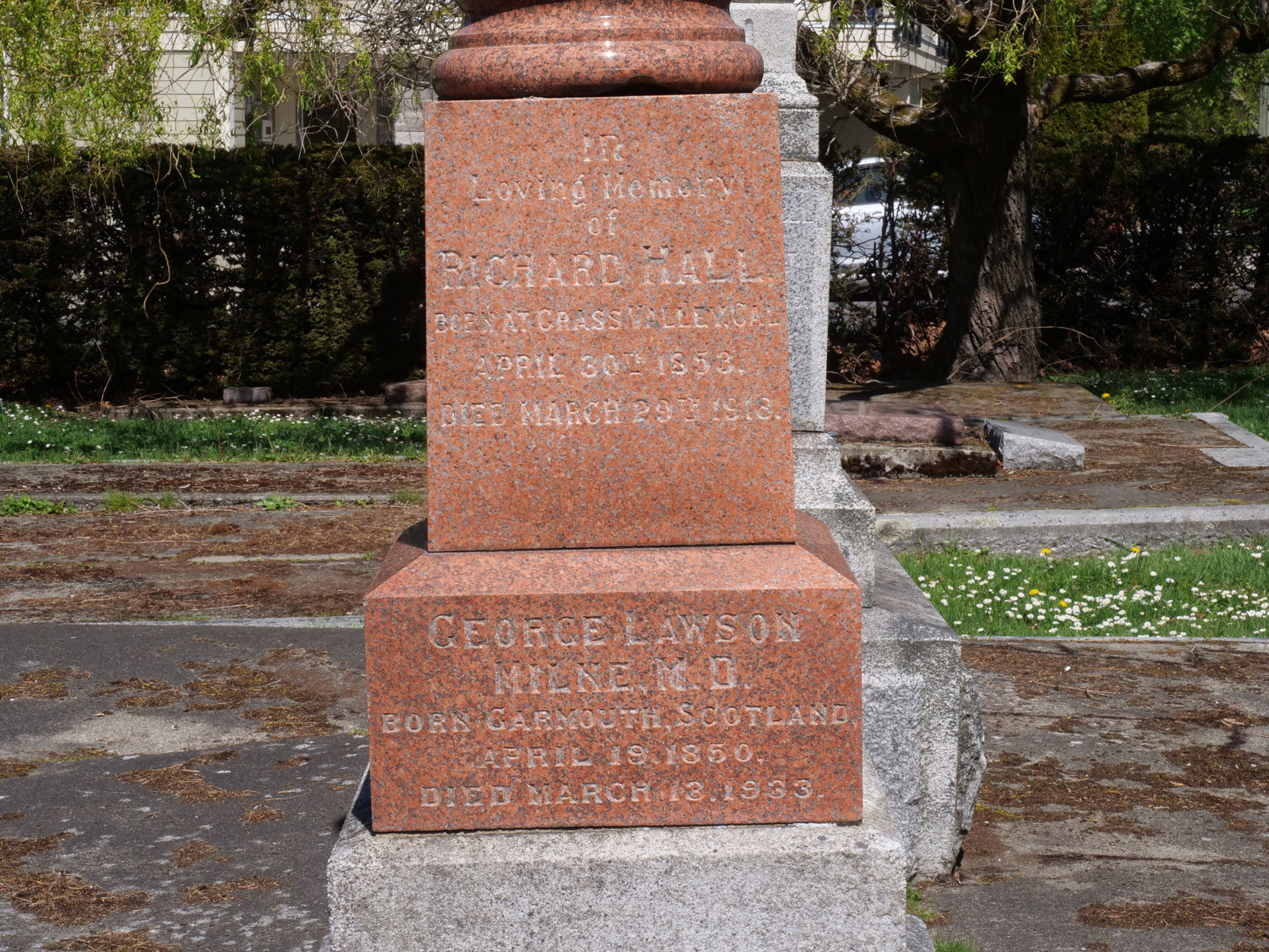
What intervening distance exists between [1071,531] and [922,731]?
3.98 m

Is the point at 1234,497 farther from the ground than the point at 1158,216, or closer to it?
closer to it

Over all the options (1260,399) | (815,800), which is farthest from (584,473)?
(1260,399)

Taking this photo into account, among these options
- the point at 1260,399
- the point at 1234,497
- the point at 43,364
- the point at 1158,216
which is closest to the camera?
the point at 1234,497

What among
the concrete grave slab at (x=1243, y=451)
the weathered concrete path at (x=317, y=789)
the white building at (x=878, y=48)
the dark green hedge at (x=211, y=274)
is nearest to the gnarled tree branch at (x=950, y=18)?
the white building at (x=878, y=48)

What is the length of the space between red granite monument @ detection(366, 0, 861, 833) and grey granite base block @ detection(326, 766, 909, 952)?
0.41ft

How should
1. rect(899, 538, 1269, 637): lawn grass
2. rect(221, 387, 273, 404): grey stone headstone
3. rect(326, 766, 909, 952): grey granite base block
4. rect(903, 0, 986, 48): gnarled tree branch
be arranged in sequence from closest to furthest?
rect(326, 766, 909, 952): grey granite base block, rect(899, 538, 1269, 637): lawn grass, rect(903, 0, 986, 48): gnarled tree branch, rect(221, 387, 273, 404): grey stone headstone

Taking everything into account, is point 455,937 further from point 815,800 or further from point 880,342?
point 880,342

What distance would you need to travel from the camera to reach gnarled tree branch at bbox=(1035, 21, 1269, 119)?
504 inches

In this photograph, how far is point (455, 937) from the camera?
265 centimetres

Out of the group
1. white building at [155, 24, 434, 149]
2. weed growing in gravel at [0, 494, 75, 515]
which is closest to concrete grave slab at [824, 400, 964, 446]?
weed growing in gravel at [0, 494, 75, 515]

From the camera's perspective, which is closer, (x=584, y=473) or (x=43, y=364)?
(x=584, y=473)

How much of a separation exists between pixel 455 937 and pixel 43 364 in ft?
38.8

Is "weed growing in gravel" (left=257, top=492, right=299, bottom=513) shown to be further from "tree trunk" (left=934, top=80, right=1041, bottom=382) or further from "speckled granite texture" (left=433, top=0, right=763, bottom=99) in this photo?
"tree trunk" (left=934, top=80, right=1041, bottom=382)

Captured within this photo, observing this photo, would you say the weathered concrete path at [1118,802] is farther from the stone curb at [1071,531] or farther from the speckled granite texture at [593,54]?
the speckled granite texture at [593,54]
